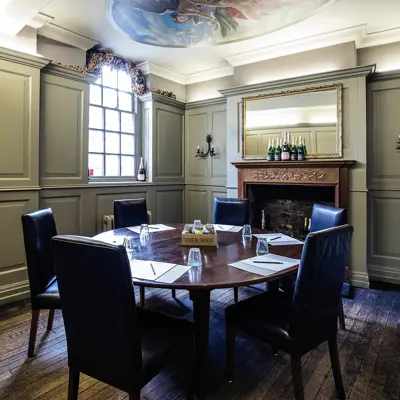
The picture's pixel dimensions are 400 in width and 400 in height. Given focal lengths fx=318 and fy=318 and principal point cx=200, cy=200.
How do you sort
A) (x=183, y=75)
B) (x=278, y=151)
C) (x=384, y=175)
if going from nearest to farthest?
(x=384, y=175) < (x=278, y=151) < (x=183, y=75)

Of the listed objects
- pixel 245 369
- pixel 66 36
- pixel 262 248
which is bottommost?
pixel 245 369

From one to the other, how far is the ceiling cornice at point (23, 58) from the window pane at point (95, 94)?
0.90 meters

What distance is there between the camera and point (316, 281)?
1466mm

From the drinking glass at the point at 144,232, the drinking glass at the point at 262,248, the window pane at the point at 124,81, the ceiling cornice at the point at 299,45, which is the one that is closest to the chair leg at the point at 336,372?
the drinking glass at the point at 262,248

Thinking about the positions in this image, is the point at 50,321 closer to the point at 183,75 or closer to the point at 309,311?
the point at 309,311

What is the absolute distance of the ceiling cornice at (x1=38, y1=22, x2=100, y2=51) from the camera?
10.7 feet

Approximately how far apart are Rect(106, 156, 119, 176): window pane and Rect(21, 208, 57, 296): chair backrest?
2.13m

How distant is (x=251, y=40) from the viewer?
12.1 ft

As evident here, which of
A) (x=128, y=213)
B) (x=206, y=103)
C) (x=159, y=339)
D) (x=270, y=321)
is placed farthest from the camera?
(x=206, y=103)

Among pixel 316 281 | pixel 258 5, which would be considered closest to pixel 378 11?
pixel 258 5

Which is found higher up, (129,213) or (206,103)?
(206,103)

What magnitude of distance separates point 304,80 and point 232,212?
1.81 metres

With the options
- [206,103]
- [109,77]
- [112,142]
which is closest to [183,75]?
[206,103]

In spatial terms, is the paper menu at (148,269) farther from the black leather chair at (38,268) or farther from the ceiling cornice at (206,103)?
the ceiling cornice at (206,103)
